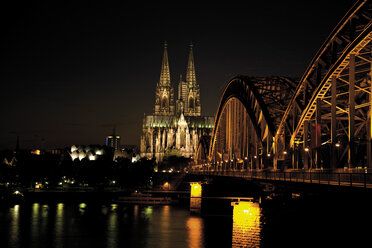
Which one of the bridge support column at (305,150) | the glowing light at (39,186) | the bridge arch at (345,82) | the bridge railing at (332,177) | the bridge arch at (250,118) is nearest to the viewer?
the bridge railing at (332,177)

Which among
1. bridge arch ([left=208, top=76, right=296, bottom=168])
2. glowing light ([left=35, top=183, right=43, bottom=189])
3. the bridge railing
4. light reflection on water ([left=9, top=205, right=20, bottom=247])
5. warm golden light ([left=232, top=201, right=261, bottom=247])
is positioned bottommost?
light reflection on water ([left=9, top=205, right=20, bottom=247])

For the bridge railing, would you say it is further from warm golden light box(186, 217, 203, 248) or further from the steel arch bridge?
warm golden light box(186, 217, 203, 248)

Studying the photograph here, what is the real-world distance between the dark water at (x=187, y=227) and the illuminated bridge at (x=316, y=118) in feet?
7.31

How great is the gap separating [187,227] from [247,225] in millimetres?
31950

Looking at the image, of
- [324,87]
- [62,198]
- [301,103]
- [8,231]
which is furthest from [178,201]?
[324,87]

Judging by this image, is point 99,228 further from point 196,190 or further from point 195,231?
point 196,190

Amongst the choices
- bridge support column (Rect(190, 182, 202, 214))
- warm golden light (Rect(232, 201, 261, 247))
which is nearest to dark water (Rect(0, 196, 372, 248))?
warm golden light (Rect(232, 201, 261, 247))

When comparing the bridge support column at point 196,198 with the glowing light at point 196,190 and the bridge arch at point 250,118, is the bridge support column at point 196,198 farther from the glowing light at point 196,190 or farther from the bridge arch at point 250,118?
the bridge arch at point 250,118

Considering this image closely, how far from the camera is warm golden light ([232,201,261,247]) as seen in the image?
121 ft

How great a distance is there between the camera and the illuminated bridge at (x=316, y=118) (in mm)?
29453

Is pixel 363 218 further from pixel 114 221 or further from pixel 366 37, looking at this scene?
pixel 114 221

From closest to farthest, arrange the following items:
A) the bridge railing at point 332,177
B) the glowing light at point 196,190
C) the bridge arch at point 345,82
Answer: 1. the bridge railing at point 332,177
2. the bridge arch at point 345,82
3. the glowing light at point 196,190

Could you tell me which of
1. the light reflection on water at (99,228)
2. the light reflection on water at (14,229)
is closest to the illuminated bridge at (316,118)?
the light reflection on water at (99,228)

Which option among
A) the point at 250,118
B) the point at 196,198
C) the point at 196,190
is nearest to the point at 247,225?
the point at 250,118
